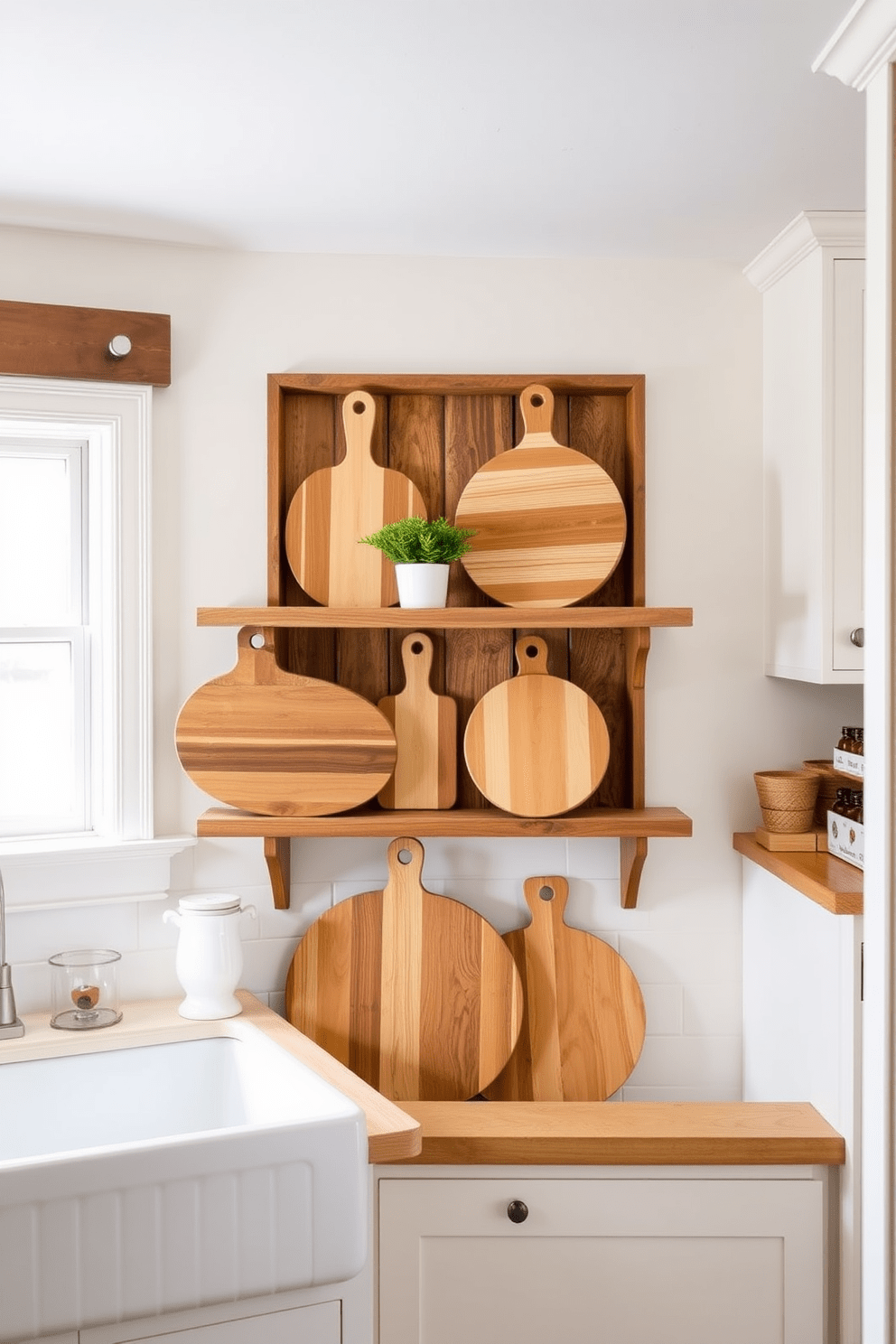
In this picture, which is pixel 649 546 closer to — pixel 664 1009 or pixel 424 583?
pixel 424 583

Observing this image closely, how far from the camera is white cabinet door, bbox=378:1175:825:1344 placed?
1.75m

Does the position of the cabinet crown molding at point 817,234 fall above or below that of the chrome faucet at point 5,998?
above

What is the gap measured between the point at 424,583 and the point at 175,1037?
891mm

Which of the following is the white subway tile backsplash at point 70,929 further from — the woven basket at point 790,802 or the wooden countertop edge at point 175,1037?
the woven basket at point 790,802

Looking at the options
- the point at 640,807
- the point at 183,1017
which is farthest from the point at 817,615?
the point at 183,1017

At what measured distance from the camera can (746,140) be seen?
1.65 m

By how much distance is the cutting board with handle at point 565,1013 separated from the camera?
208 centimetres

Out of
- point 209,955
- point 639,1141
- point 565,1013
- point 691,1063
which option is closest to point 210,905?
point 209,955

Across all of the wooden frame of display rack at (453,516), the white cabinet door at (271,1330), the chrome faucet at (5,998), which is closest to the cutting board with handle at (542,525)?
the wooden frame of display rack at (453,516)

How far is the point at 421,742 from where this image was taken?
2.10 meters

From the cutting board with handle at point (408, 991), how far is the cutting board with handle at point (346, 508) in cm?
54

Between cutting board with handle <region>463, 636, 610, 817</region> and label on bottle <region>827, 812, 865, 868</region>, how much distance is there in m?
0.42

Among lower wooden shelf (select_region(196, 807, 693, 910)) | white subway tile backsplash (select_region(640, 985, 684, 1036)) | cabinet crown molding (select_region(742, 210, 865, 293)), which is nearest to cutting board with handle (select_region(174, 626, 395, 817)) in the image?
lower wooden shelf (select_region(196, 807, 693, 910))

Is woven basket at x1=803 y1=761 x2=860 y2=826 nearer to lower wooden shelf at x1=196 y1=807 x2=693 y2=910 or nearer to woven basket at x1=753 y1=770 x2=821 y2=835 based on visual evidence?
woven basket at x1=753 y1=770 x2=821 y2=835
